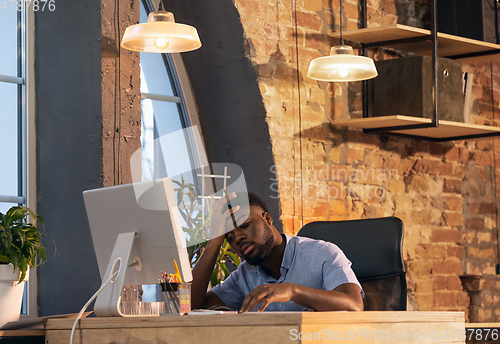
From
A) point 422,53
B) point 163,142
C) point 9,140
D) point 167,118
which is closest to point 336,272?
point 9,140

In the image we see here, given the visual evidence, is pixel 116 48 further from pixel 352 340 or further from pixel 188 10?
pixel 352 340

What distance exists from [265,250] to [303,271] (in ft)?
0.52

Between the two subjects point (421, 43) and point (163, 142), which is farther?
point (421, 43)

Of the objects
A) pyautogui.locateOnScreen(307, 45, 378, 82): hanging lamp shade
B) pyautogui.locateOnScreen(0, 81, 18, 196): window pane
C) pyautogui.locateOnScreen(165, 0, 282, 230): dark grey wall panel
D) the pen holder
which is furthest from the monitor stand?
pyautogui.locateOnScreen(165, 0, 282, 230): dark grey wall panel

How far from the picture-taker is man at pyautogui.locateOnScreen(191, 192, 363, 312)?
2112mm

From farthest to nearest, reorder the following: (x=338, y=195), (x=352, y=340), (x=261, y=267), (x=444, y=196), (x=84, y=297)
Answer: (x=444, y=196) < (x=338, y=195) < (x=84, y=297) < (x=261, y=267) < (x=352, y=340)

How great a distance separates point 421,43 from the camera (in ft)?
12.6

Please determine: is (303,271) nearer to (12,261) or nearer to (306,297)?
(306,297)

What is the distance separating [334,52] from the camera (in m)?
3.06

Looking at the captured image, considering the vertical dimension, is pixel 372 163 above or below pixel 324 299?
above

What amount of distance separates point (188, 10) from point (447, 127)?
1648mm

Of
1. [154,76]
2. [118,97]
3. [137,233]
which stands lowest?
[137,233]

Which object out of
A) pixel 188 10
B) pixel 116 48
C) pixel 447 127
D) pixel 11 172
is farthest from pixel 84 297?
pixel 447 127

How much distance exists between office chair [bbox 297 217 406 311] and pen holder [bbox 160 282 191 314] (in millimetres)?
898
